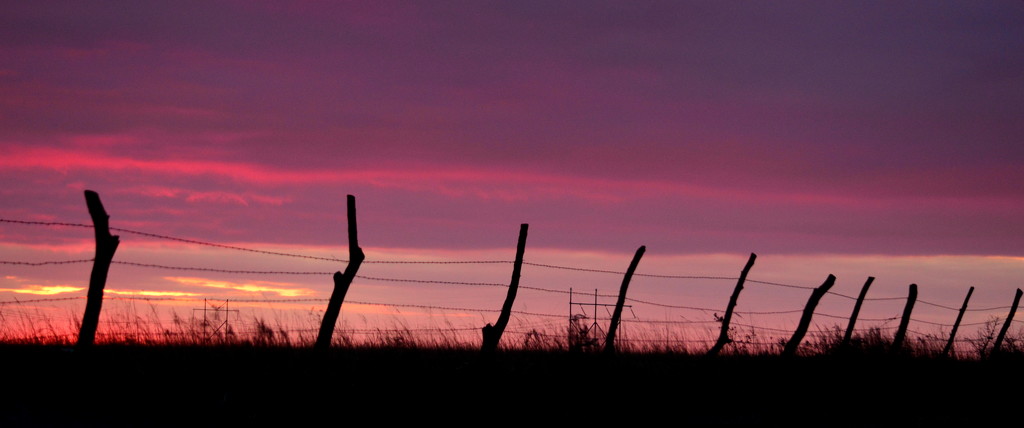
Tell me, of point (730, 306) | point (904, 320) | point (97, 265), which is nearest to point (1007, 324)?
point (904, 320)

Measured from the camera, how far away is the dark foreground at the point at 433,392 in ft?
25.9

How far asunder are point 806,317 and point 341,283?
25.7 feet

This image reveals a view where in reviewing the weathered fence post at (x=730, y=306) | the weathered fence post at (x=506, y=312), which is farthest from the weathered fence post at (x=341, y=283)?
the weathered fence post at (x=730, y=306)

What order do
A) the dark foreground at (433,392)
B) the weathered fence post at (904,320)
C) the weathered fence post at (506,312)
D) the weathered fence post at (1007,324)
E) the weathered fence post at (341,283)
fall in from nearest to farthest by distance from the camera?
the dark foreground at (433,392) → the weathered fence post at (341,283) → the weathered fence post at (506,312) → the weathered fence post at (904,320) → the weathered fence post at (1007,324)

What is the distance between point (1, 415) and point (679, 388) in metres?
6.83

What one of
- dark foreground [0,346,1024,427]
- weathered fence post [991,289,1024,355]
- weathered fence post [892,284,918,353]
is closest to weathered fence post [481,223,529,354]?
dark foreground [0,346,1024,427]

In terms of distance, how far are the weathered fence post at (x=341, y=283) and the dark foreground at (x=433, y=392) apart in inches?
13.4

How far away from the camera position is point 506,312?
11.5 meters

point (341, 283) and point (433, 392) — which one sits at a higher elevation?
point (341, 283)

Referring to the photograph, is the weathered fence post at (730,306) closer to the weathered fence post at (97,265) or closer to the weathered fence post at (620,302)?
the weathered fence post at (620,302)

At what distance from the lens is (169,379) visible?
28.3ft

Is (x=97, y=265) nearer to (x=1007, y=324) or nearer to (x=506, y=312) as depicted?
(x=506, y=312)

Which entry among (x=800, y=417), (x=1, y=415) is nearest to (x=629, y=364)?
(x=800, y=417)

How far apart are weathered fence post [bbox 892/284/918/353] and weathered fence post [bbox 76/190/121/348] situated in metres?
12.6
